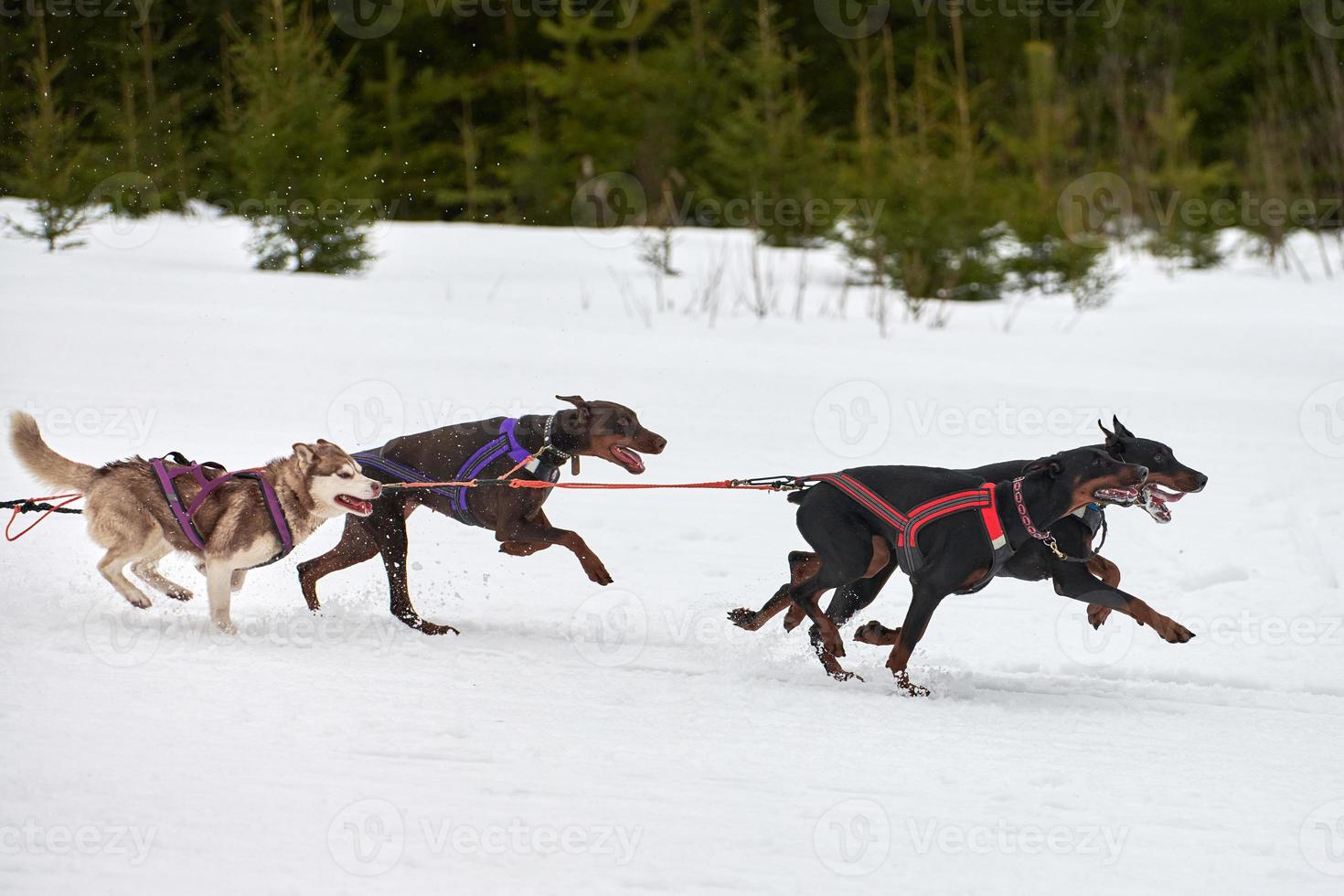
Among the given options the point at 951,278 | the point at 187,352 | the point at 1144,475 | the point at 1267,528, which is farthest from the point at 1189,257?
the point at 1144,475

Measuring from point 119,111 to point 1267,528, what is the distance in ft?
63.4

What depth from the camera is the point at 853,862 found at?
389cm

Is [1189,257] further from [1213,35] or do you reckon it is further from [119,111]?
[119,111]
